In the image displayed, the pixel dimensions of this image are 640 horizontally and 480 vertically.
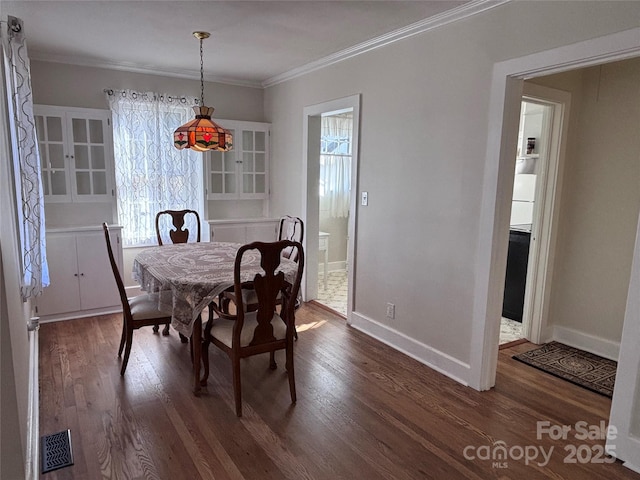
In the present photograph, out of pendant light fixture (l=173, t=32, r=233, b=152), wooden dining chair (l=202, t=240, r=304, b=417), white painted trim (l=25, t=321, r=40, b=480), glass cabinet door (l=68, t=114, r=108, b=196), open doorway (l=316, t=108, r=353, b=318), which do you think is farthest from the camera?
open doorway (l=316, t=108, r=353, b=318)

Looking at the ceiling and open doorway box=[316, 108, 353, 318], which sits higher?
the ceiling

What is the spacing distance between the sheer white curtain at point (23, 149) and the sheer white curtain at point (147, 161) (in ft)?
6.38

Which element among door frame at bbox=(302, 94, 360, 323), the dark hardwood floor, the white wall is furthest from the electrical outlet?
door frame at bbox=(302, 94, 360, 323)

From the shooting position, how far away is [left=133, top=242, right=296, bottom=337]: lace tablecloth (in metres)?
2.52

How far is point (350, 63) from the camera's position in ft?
12.3

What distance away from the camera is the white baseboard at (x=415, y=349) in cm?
294

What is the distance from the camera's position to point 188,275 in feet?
8.72

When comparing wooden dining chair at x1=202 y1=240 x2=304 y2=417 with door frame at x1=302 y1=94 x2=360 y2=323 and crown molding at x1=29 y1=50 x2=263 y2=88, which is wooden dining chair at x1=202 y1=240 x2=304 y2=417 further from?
crown molding at x1=29 y1=50 x2=263 y2=88

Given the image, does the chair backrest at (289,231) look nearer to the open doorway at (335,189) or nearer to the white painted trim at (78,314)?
the open doorway at (335,189)

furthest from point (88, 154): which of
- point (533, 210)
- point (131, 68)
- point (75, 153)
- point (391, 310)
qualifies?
point (533, 210)

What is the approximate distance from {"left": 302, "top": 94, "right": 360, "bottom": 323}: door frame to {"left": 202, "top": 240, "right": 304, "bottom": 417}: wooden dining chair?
133 cm

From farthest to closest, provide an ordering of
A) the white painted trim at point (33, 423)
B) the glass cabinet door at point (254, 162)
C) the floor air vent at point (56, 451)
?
the glass cabinet door at point (254, 162), the floor air vent at point (56, 451), the white painted trim at point (33, 423)

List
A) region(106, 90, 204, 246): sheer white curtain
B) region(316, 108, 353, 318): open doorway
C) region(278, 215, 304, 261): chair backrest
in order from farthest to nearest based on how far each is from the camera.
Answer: region(316, 108, 353, 318): open doorway
region(106, 90, 204, 246): sheer white curtain
region(278, 215, 304, 261): chair backrest

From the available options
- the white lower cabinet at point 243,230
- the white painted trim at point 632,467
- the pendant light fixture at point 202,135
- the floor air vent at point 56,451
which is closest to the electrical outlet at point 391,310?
the white painted trim at point 632,467
